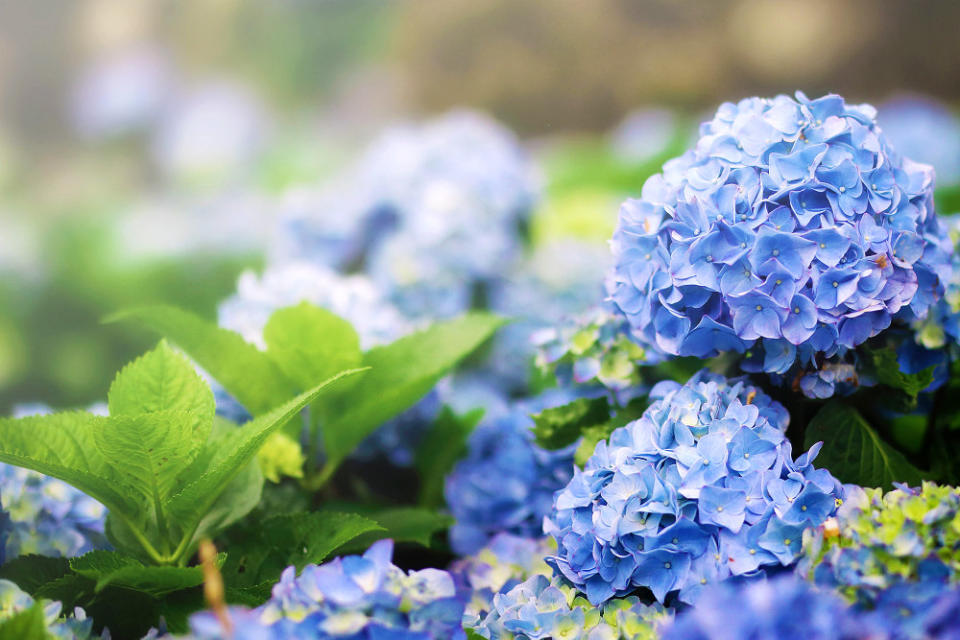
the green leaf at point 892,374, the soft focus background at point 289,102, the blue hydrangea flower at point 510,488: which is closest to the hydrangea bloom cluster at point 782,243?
the green leaf at point 892,374

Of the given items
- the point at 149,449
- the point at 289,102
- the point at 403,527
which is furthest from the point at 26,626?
the point at 289,102

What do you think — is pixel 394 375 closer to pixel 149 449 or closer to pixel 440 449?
pixel 440 449

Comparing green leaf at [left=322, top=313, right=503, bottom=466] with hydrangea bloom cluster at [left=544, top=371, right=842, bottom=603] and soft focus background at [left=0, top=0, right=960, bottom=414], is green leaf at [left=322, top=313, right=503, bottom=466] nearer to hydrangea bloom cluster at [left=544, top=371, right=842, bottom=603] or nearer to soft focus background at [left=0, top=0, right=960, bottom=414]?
hydrangea bloom cluster at [left=544, top=371, right=842, bottom=603]

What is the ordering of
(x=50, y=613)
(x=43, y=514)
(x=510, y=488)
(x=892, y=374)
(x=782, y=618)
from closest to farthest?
(x=782, y=618) < (x=50, y=613) < (x=892, y=374) < (x=43, y=514) < (x=510, y=488)

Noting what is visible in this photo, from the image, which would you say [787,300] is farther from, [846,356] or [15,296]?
[15,296]

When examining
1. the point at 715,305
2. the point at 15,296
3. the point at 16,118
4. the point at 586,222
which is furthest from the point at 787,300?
the point at 16,118

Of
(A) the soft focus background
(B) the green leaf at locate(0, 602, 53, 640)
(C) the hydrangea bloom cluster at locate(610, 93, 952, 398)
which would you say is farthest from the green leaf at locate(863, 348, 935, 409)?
(A) the soft focus background
